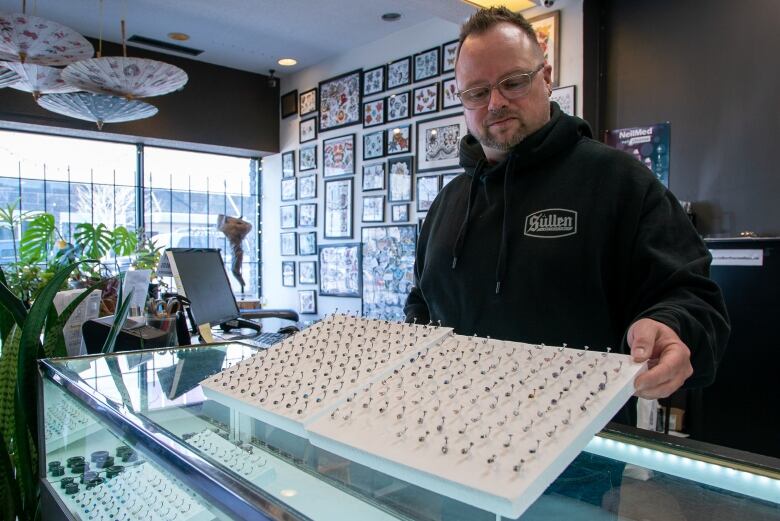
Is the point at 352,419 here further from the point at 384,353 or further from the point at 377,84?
the point at 377,84

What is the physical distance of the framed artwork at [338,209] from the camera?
5.87 m

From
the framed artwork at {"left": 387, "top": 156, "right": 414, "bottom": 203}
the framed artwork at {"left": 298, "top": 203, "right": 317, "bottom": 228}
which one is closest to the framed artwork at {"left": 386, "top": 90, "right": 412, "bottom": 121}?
the framed artwork at {"left": 387, "top": 156, "right": 414, "bottom": 203}

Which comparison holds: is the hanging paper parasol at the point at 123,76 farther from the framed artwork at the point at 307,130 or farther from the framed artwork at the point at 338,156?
the framed artwork at the point at 307,130

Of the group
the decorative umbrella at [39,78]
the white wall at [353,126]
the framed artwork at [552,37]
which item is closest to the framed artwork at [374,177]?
the white wall at [353,126]

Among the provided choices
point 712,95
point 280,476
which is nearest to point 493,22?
point 280,476

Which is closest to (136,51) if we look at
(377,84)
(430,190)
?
(377,84)

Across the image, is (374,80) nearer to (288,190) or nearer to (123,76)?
(288,190)

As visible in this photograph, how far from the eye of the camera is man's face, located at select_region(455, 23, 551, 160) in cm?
128

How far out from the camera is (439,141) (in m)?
4.91

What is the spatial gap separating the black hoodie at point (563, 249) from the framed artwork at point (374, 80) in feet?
13.8

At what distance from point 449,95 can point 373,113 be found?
988 mm

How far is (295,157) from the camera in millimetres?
6637

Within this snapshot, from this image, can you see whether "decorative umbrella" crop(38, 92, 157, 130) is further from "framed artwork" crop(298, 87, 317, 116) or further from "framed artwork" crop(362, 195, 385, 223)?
"framed artwork" crop(298, 87, 317, 116)

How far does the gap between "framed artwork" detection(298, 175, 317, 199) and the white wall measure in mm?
67
